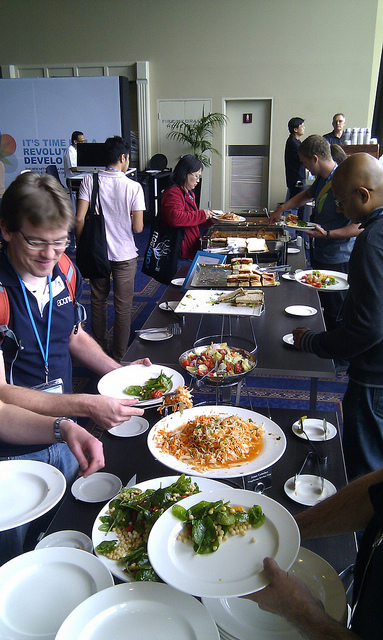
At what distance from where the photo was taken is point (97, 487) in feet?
3.82

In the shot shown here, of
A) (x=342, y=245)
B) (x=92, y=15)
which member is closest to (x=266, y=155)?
(x=92, y=15)

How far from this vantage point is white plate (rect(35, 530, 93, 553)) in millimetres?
977

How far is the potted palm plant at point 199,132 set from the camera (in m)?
8.59

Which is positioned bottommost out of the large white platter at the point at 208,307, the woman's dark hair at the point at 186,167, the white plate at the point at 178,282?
the white plate at the point at 178,282

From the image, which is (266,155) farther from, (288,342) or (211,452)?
(211,452)

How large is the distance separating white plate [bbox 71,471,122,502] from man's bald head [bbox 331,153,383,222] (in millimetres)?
1205

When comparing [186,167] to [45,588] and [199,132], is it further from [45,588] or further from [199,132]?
[199,132]

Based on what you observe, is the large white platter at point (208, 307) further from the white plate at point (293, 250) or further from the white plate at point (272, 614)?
the white plate at point (293, 250)

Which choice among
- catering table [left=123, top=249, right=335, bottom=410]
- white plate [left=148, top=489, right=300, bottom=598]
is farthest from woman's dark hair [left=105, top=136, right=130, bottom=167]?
white plate [left=148, top=489, right=300, bottom=598]

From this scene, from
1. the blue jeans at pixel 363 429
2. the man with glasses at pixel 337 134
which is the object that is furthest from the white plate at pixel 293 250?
the man with glasses at pixel 337 134

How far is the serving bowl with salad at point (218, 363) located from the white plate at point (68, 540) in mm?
561

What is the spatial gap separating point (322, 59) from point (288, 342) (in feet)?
25.3

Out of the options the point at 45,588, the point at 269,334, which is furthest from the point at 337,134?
the point at 45,588

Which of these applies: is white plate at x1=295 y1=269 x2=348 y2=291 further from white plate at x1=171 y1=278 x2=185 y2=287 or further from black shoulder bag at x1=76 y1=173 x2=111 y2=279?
black shoulder bag at x1=76 y1=173 x2=111 y2=279
